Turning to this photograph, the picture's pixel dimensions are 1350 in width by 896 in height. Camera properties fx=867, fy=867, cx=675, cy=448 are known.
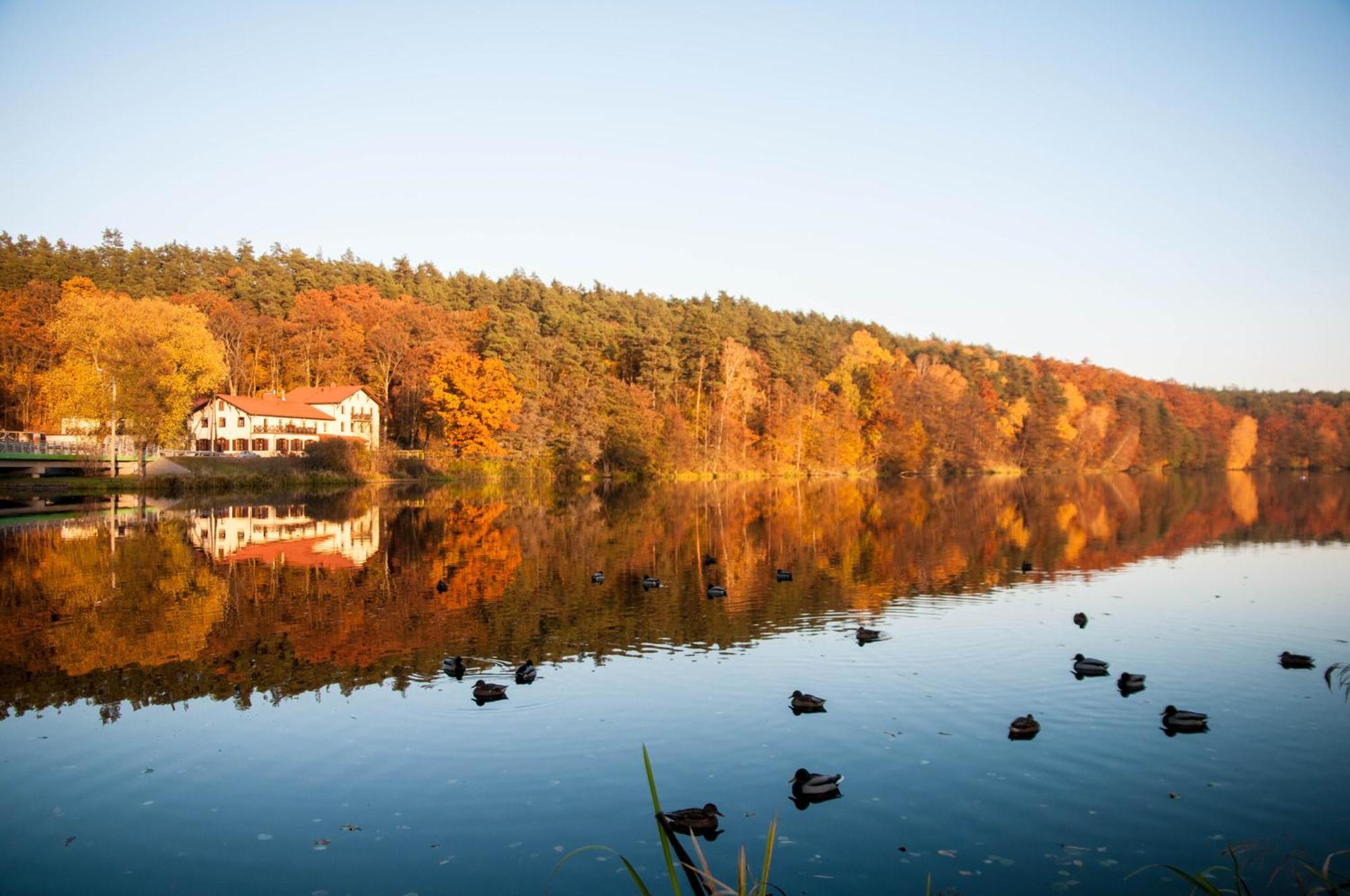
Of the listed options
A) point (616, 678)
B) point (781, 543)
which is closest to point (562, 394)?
point (781, 543)

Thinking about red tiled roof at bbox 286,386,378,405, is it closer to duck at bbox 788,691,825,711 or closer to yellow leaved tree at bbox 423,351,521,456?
yellow leaved tree at bbox 423,351,521,456

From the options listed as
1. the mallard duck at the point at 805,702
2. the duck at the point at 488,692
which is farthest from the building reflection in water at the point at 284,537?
the mallard duck at the point at 805,702

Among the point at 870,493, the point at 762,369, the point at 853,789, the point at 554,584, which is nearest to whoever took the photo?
the point at 853,789

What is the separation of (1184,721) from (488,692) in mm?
9434

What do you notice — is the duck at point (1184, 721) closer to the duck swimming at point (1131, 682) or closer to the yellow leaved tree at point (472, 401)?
the duck swimming at point (1131, 682)

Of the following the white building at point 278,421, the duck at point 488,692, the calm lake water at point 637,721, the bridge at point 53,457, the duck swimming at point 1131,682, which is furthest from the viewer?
the white building at point 278,421

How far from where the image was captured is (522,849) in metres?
8.08

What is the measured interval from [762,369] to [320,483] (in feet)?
154

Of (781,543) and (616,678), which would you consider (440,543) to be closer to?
(781,543)

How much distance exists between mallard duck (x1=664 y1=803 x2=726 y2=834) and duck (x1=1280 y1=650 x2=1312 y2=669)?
38.4 feet

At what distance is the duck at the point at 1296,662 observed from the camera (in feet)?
47.5

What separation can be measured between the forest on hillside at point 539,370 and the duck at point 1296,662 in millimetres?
59697

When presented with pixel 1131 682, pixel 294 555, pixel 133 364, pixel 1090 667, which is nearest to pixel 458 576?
pixel 294 555

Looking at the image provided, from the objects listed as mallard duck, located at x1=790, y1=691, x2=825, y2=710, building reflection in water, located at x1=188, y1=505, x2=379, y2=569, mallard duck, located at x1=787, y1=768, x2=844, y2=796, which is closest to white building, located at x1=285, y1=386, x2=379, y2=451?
building reflection in water, located at x1=188, y1=505, x2=379, y2=569
